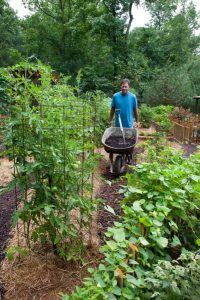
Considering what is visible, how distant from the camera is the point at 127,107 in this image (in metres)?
5.59

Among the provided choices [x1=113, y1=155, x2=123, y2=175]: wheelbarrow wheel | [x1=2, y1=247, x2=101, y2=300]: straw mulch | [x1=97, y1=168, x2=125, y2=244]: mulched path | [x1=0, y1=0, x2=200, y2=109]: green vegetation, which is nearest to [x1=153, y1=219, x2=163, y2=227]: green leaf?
[x1=97, y1=168, x2=125, y2=244]: mulched path

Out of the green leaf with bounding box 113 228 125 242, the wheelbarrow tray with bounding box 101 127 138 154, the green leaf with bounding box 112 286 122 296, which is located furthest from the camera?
the wheelbarrow tray with bounding box 101 127 138 154

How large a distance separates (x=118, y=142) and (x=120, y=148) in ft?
1.55

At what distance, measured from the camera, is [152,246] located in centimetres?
206

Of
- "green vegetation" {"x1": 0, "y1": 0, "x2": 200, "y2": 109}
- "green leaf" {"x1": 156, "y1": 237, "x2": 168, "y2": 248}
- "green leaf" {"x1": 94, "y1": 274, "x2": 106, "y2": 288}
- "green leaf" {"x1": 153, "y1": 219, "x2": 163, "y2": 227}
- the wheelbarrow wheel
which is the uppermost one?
"green vegetation" {"x1": 0, "y1": 0, "x2": 200, "y2": 109}

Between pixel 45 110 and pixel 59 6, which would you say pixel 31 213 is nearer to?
pixel 45 110

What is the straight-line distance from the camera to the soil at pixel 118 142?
17.7ft

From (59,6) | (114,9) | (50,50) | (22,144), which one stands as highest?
(59,6)

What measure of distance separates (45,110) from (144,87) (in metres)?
16.7

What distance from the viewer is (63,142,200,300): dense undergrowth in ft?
5.08

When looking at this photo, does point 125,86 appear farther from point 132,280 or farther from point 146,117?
point 146,117

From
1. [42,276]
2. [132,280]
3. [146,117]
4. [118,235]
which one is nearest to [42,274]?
[42,276]

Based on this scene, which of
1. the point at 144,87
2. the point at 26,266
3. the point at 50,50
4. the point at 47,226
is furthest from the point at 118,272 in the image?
the point at 50,50

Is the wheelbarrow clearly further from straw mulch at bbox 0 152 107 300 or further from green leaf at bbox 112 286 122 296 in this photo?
green leaf at bbox 112 286 122 296
